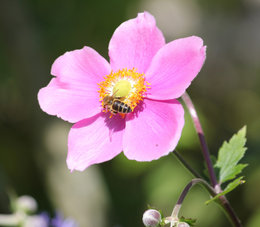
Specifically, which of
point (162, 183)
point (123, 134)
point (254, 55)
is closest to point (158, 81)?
point (123, 134)

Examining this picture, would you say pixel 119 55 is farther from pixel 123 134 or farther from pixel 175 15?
pixel 175 15

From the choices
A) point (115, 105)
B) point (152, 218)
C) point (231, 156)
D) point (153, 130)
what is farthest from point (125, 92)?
point (152, 218)

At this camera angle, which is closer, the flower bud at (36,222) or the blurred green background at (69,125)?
the flower bud at (36,222)

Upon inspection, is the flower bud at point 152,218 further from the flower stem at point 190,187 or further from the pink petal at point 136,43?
the pink petal at point 136,43

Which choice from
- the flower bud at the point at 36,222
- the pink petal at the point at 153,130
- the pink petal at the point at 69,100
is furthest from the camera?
the flower bud at the point at 36,222

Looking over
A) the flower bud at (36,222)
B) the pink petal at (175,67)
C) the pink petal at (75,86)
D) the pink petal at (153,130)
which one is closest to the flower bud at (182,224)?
the pink petal at (153,130)

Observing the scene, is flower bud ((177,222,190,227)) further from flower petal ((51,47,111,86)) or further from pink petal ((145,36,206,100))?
flower petal ((51,47,111,86))

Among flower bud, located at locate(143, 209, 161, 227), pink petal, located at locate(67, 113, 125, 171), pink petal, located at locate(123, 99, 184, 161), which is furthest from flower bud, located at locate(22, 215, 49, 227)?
flower bud, located at locate(143, 209, 161, 227)
